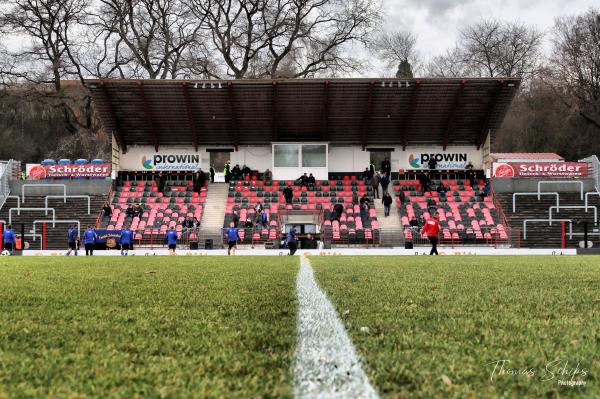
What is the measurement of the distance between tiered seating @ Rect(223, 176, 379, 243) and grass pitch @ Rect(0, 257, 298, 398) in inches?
1049

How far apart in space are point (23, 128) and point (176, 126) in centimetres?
1957

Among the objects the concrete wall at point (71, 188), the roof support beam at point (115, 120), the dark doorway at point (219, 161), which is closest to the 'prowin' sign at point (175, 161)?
the roof support beam at point (115, 120)

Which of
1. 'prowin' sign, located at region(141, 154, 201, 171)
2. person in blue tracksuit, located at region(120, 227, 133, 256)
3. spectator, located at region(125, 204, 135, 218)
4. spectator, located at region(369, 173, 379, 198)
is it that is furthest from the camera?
'prowin' sign, located at region(141, 154, 201, 171)

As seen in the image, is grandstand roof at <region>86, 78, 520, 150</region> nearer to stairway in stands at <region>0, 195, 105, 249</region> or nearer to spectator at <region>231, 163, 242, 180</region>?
spectator at <region>231, 163, 242, 180</region>

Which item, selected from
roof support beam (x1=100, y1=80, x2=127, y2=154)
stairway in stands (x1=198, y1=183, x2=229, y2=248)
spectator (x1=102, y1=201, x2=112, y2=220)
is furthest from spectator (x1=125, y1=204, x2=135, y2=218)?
roof support beam (x1=100, y1=80, x2=127, y2=154)

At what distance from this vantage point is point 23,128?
169ft

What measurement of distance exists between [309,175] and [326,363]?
37.6 metres

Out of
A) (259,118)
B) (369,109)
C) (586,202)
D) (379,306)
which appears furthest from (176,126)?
(379,306)

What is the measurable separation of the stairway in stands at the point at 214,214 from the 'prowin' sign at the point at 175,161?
2223mm

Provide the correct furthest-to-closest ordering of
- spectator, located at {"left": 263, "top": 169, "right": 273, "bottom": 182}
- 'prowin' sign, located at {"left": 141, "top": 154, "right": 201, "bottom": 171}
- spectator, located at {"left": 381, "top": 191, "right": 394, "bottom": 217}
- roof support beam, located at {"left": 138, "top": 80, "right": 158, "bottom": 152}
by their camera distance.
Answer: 1. 'prowin' sign, located at {"left": 141, "top": 154, "right": 201, "bottom": 171}
2. spectator, located at {"left": 263, "top": 169, "right": 273, "bottom": 182}
3. roof support beam, located at {"left": 138, "top": 80, "right": 158, "bottom": 152}
4. spectator, located at {"left": 381, "top": 191, "right": 394, "bottom": 217}

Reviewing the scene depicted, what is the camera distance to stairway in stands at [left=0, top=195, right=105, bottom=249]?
33.7 meters

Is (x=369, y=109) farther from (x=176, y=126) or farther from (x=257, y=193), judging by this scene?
(x=176, y=126)

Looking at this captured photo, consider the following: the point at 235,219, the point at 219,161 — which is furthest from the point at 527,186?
the point at 219,161

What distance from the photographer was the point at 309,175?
133 feet
